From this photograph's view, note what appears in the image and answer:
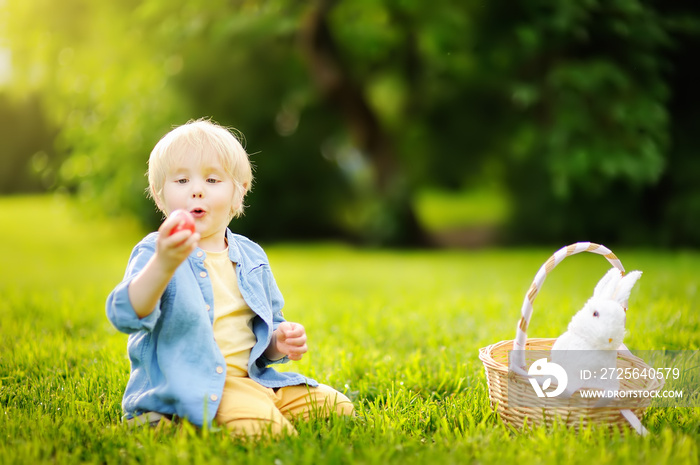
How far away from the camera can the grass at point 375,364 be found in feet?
6.40

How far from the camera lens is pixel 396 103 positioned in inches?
462

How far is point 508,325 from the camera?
3.78 m

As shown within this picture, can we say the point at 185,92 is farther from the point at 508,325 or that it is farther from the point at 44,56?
the point at 508,325

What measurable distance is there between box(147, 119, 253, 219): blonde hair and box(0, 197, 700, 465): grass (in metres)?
0.86

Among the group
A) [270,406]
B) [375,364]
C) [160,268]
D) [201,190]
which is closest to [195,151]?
[201,190]

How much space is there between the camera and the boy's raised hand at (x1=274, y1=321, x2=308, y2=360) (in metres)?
2.19

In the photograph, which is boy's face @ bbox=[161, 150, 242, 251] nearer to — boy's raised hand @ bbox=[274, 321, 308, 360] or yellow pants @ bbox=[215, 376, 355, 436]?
boy's raised hand @ bbox=[274, 321, 308, 360]

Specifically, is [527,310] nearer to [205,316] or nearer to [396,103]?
[205,316]

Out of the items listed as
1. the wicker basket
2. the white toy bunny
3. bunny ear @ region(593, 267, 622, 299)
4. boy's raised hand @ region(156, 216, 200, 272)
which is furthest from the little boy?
bunny ear @ region(593, 267, 622, 299)

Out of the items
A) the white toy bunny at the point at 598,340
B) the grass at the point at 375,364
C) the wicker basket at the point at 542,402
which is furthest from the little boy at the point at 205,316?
the white toy bunny at the point at 598,340

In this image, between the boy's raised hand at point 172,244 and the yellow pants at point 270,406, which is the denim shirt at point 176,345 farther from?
the boy's raised hand at point 172,244

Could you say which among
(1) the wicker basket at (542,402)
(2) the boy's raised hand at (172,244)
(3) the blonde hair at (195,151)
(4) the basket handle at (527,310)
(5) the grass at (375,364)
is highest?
(3) the blonde hair at (195,151)

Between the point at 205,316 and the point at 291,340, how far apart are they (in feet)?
1.04

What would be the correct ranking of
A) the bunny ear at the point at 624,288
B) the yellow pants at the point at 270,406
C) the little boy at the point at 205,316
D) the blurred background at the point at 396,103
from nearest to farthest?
the little boy at the point at 205,316 < the yellow pants at the point at 270,406 < the bunny ear at the point at 624,288 < the blurred background at the point at 396,103
